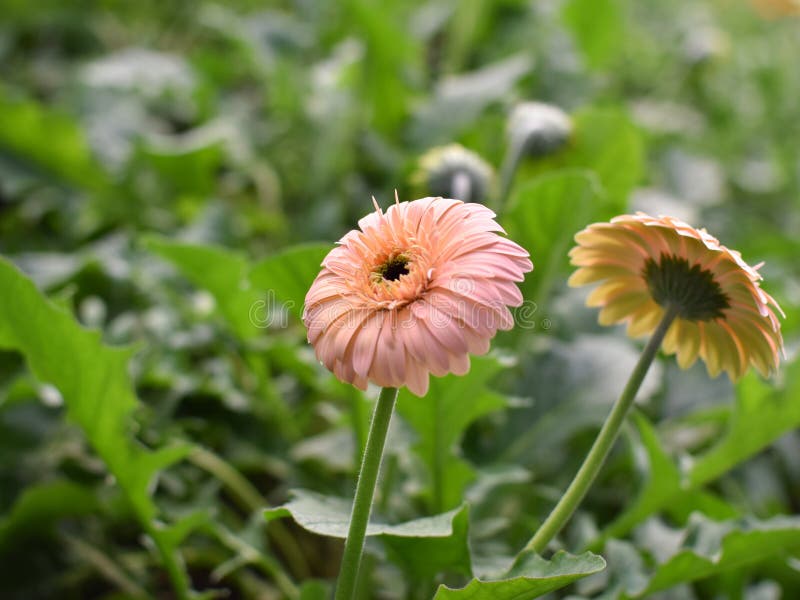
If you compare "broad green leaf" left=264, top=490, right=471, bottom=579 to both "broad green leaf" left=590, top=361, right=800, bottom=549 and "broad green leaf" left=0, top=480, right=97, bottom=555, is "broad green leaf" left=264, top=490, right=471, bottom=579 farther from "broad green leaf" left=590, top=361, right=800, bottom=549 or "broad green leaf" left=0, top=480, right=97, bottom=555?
"broad green leaf" left=0, top=480, right=97, bottom=555

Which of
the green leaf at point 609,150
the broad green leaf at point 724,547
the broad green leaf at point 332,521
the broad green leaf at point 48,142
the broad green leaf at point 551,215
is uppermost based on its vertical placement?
the broad green leaf at point 48,142

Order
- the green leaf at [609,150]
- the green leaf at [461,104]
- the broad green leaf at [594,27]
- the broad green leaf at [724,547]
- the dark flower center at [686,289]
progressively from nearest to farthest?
the dark flower center at [686,289] < the broad green leaf at [724,547] < the green leaf at [609,150] < the green leaf at [461,104] < the broad green leaf at [594,27]

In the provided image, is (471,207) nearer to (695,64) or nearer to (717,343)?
(717,343)

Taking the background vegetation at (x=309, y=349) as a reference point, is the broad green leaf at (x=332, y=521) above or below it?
below

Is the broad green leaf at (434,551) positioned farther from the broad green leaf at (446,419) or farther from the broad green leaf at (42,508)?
the broad green leaf at (42,508)

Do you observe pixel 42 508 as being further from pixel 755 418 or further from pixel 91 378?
pixel 755 418

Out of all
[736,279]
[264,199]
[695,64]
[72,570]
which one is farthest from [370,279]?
[695,64]

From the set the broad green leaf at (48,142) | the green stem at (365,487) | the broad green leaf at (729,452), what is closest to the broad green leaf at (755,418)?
the broad green leaf at (729,452)

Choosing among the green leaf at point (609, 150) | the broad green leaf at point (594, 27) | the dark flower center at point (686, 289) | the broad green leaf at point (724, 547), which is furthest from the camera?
the broad green leaf at point (594, 27)
